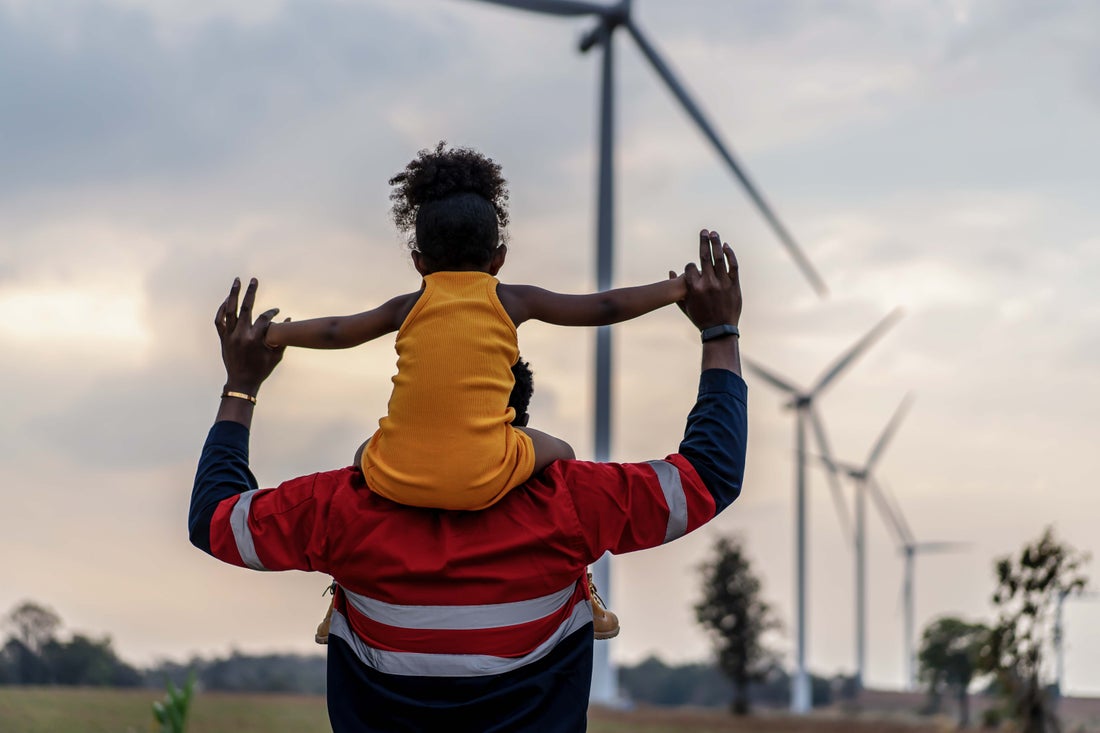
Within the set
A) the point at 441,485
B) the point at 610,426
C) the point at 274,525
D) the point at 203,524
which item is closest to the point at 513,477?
the point at 441,485

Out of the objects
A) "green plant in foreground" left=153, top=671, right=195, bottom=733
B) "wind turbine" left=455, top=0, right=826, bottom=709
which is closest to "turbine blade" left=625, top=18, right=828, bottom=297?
"wind turbine" left=455, top=0, right=826, bottom=709

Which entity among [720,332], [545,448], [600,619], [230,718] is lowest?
[230,718]

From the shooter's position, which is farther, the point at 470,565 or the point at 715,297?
the point at 715,297

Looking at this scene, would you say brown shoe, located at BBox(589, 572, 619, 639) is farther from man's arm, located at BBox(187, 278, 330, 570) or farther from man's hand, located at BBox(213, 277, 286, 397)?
man's hand, located at BBox(213, 277, 286, 397)

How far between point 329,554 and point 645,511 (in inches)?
31.1

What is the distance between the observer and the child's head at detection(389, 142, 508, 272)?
138 inches

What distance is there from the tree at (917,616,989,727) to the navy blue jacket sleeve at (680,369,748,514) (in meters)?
56.0

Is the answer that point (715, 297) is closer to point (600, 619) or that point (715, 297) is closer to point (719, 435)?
point (719, 435)

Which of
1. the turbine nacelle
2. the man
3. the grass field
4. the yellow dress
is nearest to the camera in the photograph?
the yellow dress

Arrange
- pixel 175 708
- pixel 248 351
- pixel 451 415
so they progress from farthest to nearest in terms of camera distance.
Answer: pixel 175 708
pixel 248 351
pixel 451 415

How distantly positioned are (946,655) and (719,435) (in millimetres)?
58993

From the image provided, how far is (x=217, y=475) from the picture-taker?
3.64 metres

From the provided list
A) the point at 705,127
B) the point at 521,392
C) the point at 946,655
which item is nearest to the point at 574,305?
the point at 521,392

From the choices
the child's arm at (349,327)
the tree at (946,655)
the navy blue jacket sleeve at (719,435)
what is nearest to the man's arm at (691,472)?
the navy blue jacket sleeve at (719,435)
